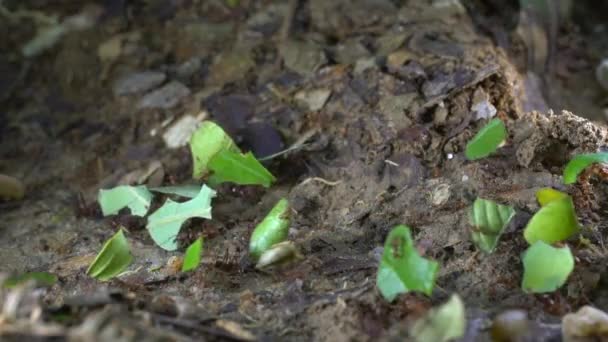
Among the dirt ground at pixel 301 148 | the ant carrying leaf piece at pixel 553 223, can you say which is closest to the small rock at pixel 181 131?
the dirt ground at pixel 301 148

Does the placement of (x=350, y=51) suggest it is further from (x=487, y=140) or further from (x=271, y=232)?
(x=271, y=232)

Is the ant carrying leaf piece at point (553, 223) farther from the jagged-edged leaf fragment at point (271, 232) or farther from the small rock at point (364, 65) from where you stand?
the small rock at point (364, 65)

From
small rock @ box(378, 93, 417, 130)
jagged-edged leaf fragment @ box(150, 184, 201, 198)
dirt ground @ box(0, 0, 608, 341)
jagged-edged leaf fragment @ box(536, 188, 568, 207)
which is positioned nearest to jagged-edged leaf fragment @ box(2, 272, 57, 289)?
dirt ground @ box(0, 0, 608, 341)

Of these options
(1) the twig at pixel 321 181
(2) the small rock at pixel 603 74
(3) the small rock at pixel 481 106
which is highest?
(3) the small rock at pixel 481 106

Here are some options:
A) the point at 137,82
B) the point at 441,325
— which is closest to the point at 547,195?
the point at 441,325

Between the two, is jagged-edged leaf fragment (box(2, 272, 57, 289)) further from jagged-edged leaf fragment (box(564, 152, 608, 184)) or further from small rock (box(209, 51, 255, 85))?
jagged-edged leaf fragment (box(564, 152, 608, 184))

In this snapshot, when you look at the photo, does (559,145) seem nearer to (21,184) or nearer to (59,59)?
(21,184)

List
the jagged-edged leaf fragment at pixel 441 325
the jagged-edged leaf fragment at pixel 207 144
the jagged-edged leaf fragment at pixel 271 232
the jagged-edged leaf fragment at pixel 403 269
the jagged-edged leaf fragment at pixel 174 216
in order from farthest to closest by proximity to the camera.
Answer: the jagged-edged leaf fragment at pixel 207 144 < the jagged-edged leaf fragment at pixel 174 216 < the jagged-edged leaf fragment at pixel 271 232 < the jagged-edged leaf fragment at pixel 403 269 < the jagged-edged leaf fragment at pixel 441 325

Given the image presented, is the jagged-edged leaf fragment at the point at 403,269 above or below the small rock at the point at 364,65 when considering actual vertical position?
above
